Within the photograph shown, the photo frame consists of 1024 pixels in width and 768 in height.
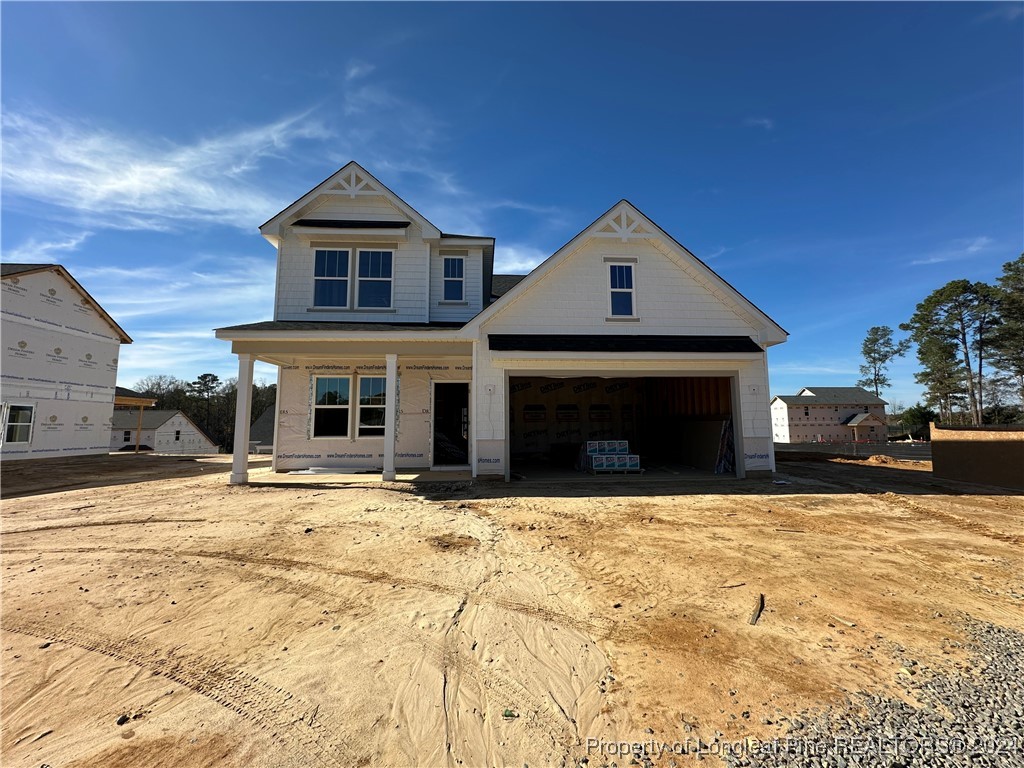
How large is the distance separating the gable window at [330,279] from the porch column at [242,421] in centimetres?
326

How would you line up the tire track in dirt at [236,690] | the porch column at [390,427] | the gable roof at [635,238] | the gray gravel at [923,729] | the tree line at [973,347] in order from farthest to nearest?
the tree line at [973,347] → the gable roof at [635,238] → the porch column at [390,427] → the tire track in dirt at [236,690] → the gray gravel at [923,729]

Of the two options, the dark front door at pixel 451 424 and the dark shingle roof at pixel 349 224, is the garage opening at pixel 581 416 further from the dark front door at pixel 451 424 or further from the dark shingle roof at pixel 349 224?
the dark shingle roof at pixel 349 224

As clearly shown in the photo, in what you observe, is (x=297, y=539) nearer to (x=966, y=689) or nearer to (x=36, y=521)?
(x=36, y=521)

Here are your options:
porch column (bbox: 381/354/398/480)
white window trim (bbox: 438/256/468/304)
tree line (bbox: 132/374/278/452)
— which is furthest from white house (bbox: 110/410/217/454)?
porch column (bbox: 381/354/398/480)

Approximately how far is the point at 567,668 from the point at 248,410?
33.9 ft

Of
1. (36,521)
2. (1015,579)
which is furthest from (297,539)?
(1015,579)

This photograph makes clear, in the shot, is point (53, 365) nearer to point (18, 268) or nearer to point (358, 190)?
point (18, 268)

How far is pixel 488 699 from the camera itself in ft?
9.60

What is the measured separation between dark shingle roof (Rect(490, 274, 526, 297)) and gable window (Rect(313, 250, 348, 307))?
576cm

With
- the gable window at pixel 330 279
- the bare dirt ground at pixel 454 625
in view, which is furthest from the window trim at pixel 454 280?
the bare dirt ground at pixel 454 625

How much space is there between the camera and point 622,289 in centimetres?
1227

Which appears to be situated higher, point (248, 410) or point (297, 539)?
point (248, 410)

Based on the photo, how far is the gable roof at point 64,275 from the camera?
59.6 feet

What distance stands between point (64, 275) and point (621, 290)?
25.6m
